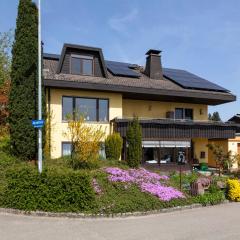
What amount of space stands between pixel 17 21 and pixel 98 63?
798 centimetres

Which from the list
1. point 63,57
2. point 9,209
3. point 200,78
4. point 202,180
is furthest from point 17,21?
point 200,78

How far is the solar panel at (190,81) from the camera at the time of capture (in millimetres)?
28741

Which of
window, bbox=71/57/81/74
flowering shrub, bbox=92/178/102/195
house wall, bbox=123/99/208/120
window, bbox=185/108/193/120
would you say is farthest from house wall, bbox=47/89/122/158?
flowering shrub, bbox=92/178/102/195

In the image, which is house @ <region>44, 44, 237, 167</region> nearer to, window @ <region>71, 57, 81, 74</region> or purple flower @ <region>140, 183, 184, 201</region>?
window @ <region>71, 57, 81, 74</region>

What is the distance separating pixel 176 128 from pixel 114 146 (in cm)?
502

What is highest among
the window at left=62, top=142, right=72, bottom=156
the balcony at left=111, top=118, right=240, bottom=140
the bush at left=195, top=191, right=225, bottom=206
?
the balcony at left=111, top=118, right=240, bottom=140

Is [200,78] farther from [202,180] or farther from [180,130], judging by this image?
[202,180]

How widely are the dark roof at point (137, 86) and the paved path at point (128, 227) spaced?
38.3 feet

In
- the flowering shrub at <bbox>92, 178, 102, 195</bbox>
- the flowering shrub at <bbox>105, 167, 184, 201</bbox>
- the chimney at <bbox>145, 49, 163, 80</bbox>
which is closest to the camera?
the flowering shrub at <bbox>92, 178, 102, 195</bbox>

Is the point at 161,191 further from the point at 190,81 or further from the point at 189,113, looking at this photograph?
the point at 190,81

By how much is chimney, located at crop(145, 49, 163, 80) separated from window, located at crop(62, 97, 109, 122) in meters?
6.18

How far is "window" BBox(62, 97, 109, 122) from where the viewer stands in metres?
24.4

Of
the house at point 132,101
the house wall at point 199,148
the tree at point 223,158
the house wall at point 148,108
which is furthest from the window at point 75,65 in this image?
the house wall at point 199,148

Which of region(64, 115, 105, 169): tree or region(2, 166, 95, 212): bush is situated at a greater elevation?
region(64, 115, 105, 169): tree
